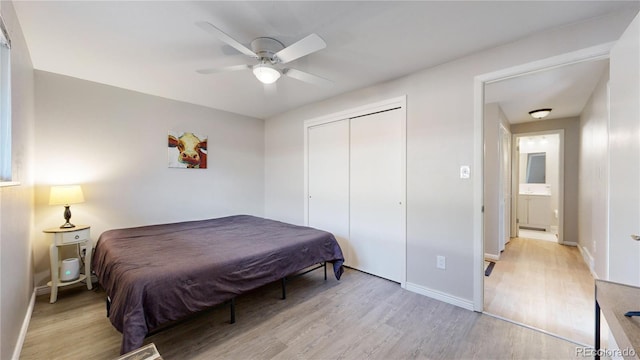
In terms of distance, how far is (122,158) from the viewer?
3.21 metres

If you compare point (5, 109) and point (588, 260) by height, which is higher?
point (5, 109)

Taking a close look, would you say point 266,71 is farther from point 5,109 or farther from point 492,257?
point 492,257

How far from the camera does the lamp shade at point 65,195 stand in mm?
2531

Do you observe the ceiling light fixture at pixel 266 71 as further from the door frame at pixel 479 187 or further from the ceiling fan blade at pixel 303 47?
the door frame at pixel 479 187

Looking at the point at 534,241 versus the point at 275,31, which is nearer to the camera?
the point at 275,31

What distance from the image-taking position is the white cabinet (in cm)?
570

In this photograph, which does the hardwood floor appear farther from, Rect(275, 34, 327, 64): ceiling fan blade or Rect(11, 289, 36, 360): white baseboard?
Rect(275, 34, 327, 64): ceiling fan blade

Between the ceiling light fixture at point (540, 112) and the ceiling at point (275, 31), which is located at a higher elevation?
the ceiling at point (275, 31)

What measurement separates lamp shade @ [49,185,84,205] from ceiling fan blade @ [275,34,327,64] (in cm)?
260

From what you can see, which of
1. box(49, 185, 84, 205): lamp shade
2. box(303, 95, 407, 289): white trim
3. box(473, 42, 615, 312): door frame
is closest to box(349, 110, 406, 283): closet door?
box(303, 95, 407, 289): white trim

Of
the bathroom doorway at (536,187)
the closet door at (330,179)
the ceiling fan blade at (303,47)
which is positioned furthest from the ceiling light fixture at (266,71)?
the bathroom doorway at (536,187)

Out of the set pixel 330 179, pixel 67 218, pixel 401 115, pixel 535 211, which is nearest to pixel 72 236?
pixel 67 218

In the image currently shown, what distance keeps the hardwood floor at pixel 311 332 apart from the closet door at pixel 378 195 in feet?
1.90

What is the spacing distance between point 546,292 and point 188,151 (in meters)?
4.83
